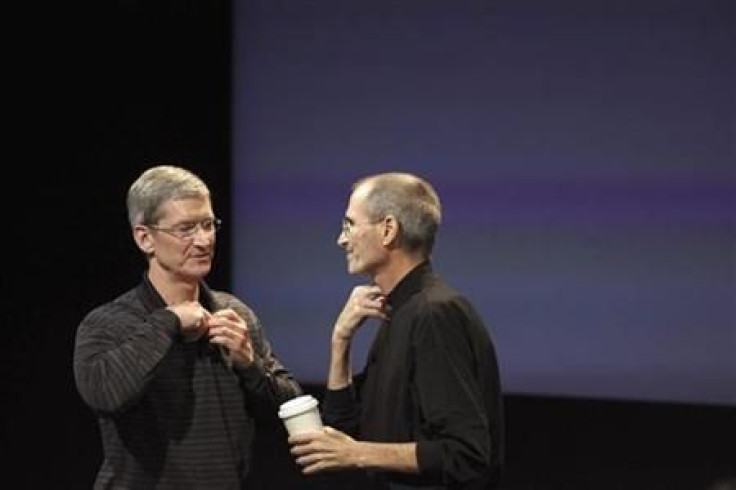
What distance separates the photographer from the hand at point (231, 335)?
7.29ft

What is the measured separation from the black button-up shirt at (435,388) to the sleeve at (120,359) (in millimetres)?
370

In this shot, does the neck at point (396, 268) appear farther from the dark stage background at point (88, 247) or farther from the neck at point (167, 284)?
the dark stage background at point (88, 247)

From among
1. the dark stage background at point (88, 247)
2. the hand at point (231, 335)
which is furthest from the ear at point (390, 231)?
the dark stage background at point (88, 247)

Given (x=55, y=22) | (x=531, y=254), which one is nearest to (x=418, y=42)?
(x=531, y=254)

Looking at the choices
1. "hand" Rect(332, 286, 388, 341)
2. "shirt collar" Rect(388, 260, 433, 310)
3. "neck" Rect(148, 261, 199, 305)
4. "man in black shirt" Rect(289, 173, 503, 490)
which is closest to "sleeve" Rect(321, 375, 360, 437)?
"man in black shirt" Rect(289, 173, 503, 490)

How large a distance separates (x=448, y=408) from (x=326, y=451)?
0.68 feet

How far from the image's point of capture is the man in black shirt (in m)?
2.06

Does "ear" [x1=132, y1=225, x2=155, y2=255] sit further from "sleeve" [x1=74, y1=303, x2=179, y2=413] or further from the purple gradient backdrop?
the purple gradient backdrop

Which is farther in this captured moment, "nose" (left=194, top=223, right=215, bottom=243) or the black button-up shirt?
"nose" (left=194, top=223, right=215, bottom=243)

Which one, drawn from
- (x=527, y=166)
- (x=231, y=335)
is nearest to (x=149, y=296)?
(x=231, y=335)

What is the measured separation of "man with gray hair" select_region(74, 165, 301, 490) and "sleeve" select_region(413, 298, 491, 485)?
0.36m

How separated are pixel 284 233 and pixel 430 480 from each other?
3354 mm

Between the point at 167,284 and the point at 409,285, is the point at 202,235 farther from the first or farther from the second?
the point at 409,285

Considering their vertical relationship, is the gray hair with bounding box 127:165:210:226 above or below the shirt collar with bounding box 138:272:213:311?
above
